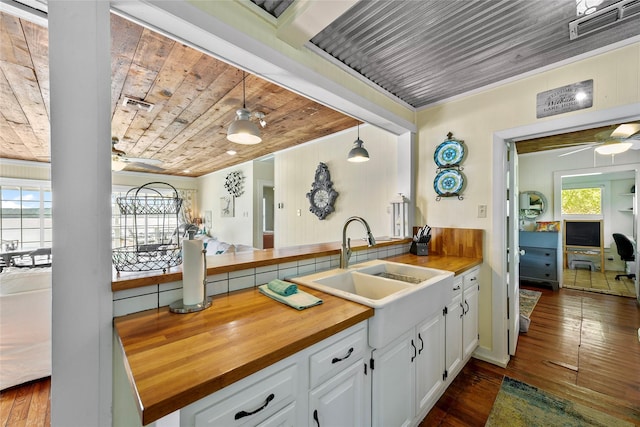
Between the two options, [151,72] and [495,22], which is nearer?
[495,22]

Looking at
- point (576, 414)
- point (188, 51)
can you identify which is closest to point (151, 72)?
point (188, 51)

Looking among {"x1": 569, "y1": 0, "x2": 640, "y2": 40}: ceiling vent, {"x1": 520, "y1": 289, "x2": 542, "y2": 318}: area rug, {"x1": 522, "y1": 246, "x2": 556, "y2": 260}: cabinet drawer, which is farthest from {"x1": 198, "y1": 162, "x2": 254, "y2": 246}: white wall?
{"x1": 522, "y1": 246, "x2": 556, "y2": 260}: cabinet drawer

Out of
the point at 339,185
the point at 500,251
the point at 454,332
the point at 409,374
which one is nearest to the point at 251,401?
the point at 409,374

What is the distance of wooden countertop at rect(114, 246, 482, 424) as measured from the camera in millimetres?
594

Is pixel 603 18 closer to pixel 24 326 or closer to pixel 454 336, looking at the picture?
pixel 454 336

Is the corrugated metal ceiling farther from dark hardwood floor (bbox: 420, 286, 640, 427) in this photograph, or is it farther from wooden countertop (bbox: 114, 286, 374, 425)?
dark hardwood floor (bbox: 420, 286, 640, 427)

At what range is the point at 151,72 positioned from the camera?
183 centimetres

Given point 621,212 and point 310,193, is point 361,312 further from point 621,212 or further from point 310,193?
point 621,212

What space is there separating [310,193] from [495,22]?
2798mm

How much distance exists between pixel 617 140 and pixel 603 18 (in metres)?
2.58

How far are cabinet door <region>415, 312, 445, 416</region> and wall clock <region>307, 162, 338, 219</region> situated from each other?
2.22 m

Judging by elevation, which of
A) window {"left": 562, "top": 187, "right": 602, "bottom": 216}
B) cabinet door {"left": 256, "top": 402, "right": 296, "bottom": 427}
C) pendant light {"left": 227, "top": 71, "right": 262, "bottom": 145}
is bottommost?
cabinet door {"left": 256, "top": 402, "right": 296, "bottom": 427}

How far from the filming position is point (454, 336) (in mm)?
1812

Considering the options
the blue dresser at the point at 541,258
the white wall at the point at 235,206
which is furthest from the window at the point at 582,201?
the white wall at the point at 235,206
